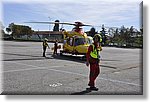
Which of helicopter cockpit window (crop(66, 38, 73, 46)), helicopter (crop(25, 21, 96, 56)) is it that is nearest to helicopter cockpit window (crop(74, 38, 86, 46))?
helicopter (crop(25, 21, 96, 56))

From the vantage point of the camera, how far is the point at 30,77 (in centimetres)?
859

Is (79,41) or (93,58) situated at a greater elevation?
(79,41)

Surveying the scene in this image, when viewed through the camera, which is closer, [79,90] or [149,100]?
[149,100]

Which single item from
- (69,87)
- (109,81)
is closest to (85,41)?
(109,81)

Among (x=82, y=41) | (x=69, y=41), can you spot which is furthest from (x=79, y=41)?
(x=69, y=41)

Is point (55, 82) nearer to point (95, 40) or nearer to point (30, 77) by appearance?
point (30, 77)

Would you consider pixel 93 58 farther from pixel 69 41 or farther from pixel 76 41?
pixel 69 41

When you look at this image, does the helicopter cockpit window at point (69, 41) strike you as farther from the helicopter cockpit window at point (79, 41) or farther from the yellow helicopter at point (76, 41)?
the helicopter cockpit window at point (79, 41)

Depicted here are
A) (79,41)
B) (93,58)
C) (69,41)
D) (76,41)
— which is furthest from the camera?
(69,41)

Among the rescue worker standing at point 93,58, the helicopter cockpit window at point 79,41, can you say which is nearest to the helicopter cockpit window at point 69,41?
the helicopter cockpit window at point 79,41

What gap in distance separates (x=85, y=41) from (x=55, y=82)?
1008 centimetres

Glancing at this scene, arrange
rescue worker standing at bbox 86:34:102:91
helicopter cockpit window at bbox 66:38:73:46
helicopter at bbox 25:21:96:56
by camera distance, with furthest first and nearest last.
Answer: helicopter cockpit window at bbox 66:38:73:46 → helicopter at bbox 25:21:96:56 → rescue worker standing at bbox 86:34:102:91

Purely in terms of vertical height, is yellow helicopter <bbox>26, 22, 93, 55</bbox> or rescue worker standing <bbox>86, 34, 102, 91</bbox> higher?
yellow helicopter <bbox>26, 22, 93, 55</bbox>

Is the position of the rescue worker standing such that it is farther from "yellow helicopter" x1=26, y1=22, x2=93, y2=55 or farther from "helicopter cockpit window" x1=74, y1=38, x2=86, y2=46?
"helicopter cockpit window" x1=74, y1=38, x2=86, y2=46
